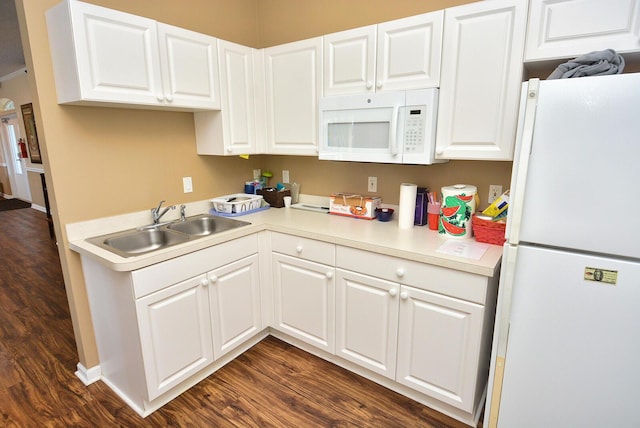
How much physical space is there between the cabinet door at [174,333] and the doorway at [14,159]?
767cm

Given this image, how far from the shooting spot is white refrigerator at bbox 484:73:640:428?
3.96ft

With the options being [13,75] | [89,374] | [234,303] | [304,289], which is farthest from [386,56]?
[13,75]

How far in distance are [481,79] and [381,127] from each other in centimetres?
57

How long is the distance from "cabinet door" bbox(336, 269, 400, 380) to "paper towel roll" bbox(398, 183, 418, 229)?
0.45m

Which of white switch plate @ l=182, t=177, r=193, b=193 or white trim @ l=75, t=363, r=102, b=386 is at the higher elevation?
white switch plate @ l=182, t=177, r=193, b=193

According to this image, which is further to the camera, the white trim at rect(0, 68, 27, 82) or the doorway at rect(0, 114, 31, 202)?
the doorway at rect(0, 114, 31, 202)

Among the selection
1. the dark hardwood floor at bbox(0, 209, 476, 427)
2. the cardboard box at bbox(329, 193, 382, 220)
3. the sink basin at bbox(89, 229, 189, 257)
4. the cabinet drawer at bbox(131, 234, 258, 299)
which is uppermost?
the cardboard box at bbox(329, 193, 382, 220)

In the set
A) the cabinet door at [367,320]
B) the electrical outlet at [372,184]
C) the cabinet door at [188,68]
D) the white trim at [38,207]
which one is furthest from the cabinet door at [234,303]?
the white trim at [38,207]

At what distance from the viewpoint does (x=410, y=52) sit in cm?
192

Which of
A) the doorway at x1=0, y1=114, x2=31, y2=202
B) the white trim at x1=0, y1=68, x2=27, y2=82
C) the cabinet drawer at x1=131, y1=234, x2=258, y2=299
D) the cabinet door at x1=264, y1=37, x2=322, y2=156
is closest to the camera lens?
the cabinet drawer at x1=131, y1=234, x2=258, y2=299

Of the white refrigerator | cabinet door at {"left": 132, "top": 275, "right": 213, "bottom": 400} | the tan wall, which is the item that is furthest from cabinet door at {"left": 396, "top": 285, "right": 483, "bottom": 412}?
cabinet door at {"left": 132, "top": 275, "right": 213, "bottom": 400}

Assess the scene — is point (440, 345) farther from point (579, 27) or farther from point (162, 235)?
point (162, 235)

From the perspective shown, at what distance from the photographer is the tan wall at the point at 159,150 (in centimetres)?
186

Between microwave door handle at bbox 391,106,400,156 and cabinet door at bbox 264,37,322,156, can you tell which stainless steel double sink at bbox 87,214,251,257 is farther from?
microwave door handle at bbox 391,106,400,156
